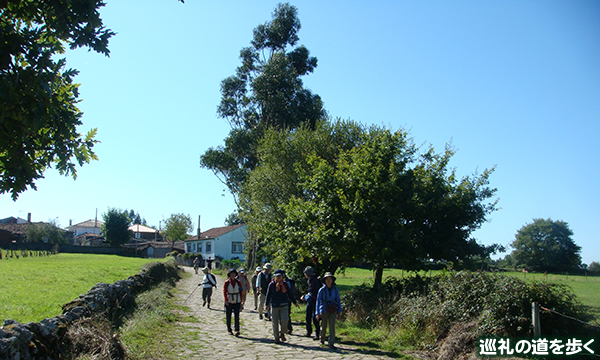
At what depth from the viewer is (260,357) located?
9453mm

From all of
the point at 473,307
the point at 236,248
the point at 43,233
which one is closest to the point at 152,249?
the point at 43,233

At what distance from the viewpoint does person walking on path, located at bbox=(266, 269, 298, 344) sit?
38.1 feet

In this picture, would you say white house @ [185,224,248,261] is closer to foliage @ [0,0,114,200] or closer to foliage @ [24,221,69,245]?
foliage @ [24,221,69,245]

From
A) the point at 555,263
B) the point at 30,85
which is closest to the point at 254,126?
the point at 30,85

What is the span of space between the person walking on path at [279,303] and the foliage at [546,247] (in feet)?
253

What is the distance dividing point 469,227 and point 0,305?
15.1 metres

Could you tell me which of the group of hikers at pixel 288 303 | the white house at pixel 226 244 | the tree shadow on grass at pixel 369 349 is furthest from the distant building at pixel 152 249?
the tree shadow on grass at pixel 369 349

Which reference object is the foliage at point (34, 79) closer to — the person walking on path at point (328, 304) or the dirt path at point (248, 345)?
the dirt path at point (248, 345)

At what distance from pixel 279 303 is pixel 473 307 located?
4773 millimetres

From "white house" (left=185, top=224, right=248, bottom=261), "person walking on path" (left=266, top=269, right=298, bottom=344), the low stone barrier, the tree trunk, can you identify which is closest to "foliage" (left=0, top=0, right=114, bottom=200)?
the low stone barrier

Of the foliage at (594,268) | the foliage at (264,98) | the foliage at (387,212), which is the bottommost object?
the foliage at (594,268)

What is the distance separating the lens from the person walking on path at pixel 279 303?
11625 mm

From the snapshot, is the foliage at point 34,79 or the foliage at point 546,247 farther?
the foliage at point 546,247

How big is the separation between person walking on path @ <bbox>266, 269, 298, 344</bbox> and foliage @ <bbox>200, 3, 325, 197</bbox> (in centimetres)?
2190
